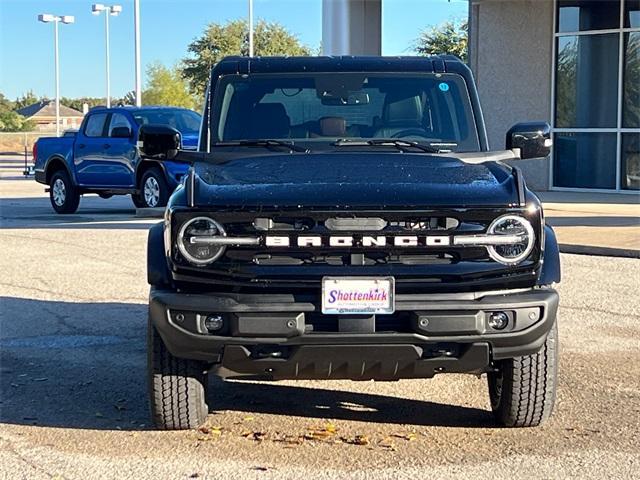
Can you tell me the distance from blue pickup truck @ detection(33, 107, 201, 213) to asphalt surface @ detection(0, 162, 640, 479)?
28.9 ft

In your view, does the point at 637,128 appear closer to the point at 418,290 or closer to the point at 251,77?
the point at 251,77

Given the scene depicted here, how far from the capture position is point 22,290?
1020 cm

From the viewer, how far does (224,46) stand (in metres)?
57.1

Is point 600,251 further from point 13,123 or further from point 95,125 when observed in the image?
point 13,123

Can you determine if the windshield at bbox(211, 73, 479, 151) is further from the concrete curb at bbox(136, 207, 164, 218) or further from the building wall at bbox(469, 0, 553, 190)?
the building wall at bbox(469, 0, 553, 190)

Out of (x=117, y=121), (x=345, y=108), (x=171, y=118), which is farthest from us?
(x=117, y=121)

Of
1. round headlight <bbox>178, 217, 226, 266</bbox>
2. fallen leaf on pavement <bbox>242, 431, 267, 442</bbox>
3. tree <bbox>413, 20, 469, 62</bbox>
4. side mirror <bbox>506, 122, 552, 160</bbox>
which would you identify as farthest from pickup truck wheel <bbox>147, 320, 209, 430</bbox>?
tree <bbox>413, 20, 469, 62</bbox>

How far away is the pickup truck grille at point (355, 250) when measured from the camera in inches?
187

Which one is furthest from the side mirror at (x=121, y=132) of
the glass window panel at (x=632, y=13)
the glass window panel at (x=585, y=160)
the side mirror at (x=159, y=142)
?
the side mirror at (x=159, y=142)

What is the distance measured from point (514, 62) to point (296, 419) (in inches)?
674

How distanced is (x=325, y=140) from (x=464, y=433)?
1841mm

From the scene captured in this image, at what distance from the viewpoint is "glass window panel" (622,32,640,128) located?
65.9ft

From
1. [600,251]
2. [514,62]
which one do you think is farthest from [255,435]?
[514,62]

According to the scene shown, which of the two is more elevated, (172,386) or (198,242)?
(198,242)
